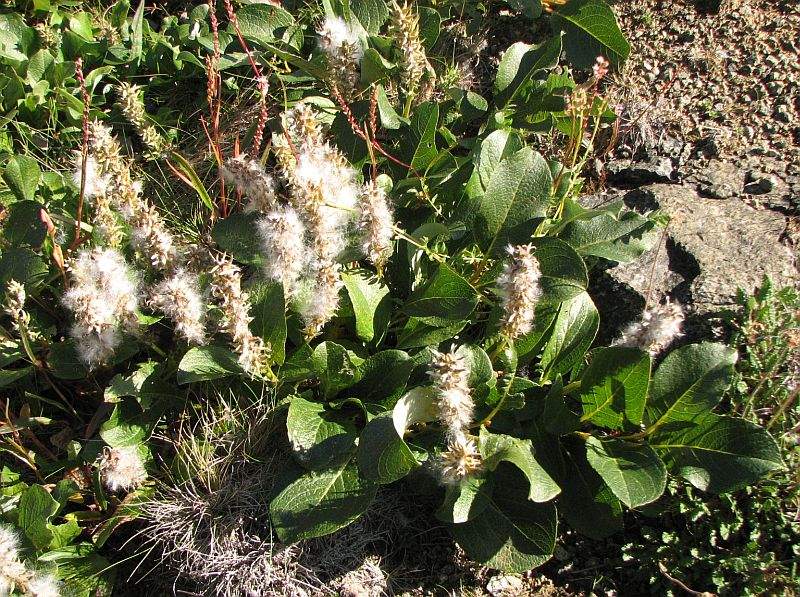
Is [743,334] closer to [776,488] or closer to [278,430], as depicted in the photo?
[776,488]

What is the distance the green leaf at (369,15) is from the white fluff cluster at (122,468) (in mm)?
2137

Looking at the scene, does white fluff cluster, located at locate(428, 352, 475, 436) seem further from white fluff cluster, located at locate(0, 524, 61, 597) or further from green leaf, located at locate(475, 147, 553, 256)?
white fluff cluster, located at locate(0, 524, 61, 597)

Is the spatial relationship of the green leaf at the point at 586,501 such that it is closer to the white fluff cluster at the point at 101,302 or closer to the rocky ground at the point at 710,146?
Result: the rocky ground at the point at 710,146

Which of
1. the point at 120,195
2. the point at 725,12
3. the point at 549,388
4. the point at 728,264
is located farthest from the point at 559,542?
the point at 725,12

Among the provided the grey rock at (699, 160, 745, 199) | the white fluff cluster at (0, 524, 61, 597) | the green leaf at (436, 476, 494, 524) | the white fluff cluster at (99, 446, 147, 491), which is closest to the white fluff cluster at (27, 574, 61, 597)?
the white fluff cluster at (0, 524, 61, 597)

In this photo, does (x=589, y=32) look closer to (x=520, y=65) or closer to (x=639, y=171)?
(x=520, y=65)

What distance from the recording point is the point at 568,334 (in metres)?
2.64

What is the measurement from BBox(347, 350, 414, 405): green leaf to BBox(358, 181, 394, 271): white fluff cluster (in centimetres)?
35

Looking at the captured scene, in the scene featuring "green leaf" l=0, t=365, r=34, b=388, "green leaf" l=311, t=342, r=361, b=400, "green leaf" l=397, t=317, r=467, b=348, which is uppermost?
"green leaf" l=397, t=317, r=467, b=348

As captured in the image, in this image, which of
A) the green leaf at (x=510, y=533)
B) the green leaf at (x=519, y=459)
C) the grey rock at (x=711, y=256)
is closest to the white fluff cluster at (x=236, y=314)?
the green leaf at (x=519, y=459)

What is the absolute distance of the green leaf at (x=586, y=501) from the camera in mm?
2400

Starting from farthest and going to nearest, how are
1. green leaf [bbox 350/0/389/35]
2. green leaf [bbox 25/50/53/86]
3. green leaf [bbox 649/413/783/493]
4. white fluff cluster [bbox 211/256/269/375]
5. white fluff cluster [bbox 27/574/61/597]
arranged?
green leaf [bbox 25/50/53/86] < green leaf [bbox 350/0/389/35] < white fluff cluster [bbox 27/574/61/597] < green leaf [bbox 649/413/783/493] < white fluff cluster [bbox 211/256/269/375]

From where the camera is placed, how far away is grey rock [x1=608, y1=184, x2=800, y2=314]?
2.79 metres

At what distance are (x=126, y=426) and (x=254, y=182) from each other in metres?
1.04
